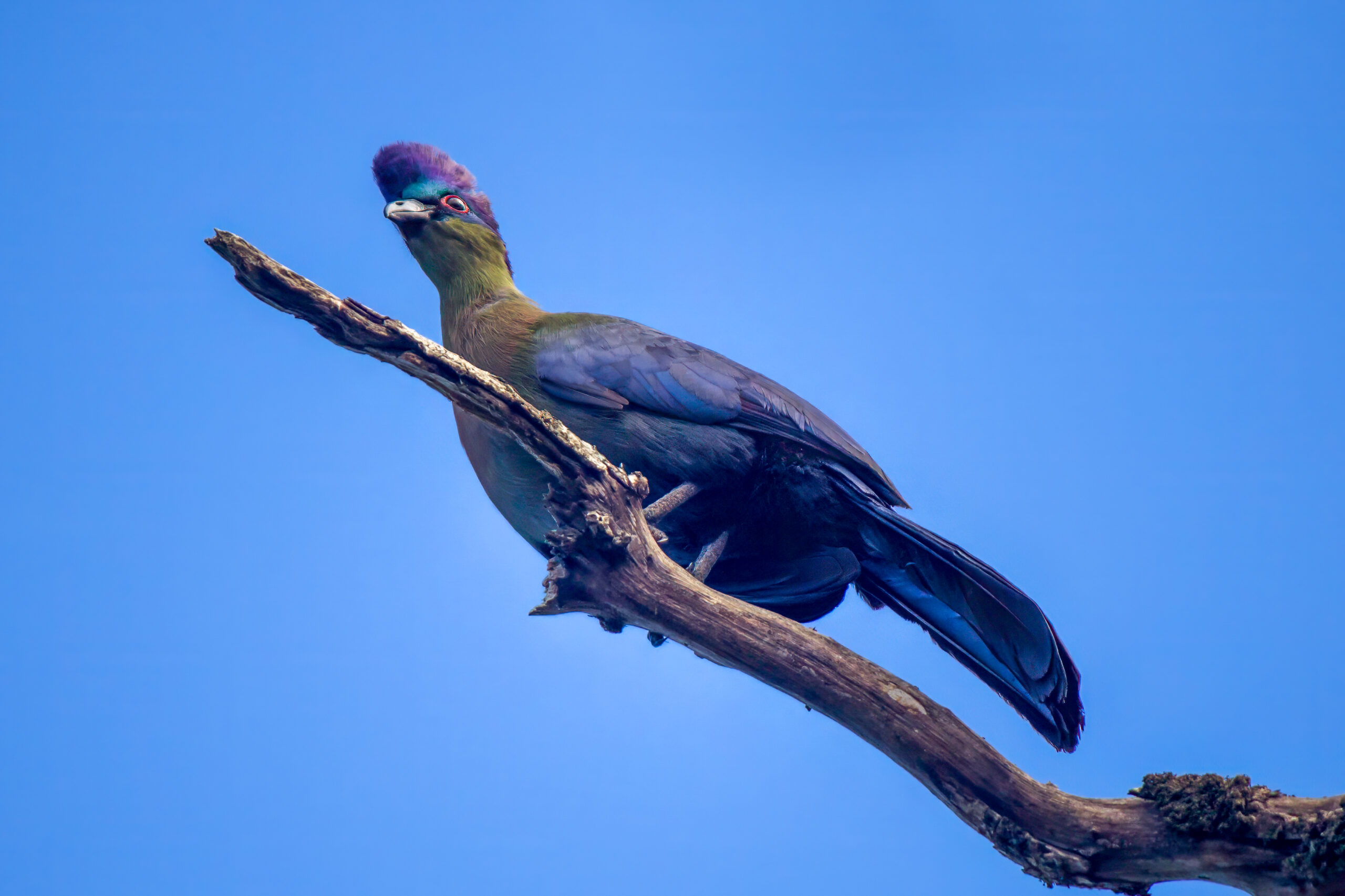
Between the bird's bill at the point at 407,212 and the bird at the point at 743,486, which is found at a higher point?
the bird's bill at the point at 407,212

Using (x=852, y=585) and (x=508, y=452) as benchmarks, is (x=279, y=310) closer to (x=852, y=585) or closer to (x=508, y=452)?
(x=508, y=452)

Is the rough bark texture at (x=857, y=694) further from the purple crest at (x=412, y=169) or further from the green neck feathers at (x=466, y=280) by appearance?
the purple crest at (x=412, y=169)

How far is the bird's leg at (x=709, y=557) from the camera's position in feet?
12.4

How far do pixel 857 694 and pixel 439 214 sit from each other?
2.47 meters

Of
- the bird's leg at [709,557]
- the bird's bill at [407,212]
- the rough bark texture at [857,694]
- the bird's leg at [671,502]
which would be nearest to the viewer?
the rough bark texture at [857,694]

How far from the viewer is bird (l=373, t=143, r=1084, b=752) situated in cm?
371

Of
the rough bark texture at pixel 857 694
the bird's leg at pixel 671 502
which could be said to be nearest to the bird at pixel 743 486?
the bird's leg at pixel 671 502

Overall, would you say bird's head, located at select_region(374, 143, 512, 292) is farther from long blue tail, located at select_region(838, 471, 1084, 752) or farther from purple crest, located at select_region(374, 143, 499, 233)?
long blue tail, located at select_region(838, 471, 1084, 752)

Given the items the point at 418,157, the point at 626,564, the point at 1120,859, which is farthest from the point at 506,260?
the point at 1120,859

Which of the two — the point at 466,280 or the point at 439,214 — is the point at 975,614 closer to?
the point at 466,280

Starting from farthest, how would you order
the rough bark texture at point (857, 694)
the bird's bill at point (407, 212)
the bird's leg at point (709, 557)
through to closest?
the bird's bill at point (407, 212), the bird's leg at point (709, 557), the rough bark texture at point (857, 694)

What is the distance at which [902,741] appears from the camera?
3.11 meters

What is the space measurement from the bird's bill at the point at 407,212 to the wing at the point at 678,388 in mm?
723

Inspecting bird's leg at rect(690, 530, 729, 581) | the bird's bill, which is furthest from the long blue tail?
the bird's bill
